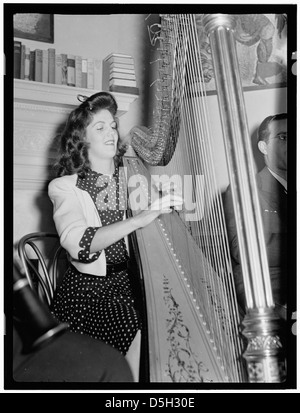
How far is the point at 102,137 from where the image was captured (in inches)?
63.8

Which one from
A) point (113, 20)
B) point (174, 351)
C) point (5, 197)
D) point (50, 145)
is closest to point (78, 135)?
point (50, 145)

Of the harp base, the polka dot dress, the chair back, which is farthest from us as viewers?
the chair back

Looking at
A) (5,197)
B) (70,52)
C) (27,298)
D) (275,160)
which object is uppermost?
(70,52)

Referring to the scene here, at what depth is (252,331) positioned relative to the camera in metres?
1.15

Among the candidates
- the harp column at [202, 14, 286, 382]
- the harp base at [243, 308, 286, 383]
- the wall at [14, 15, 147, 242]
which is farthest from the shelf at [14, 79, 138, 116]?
the harp base at [243, 308, 286, 383]

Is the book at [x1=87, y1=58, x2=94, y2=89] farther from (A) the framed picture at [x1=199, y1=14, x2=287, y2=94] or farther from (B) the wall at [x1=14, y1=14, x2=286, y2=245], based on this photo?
(A) the framed picture at [x1=199, y1=14, x2=287, y2=94]

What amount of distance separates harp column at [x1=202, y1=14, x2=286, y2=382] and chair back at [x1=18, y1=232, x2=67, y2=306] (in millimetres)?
660

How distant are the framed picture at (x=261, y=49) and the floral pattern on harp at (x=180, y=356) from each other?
706 mm

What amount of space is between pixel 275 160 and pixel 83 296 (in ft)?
2.38

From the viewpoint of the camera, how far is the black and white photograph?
1.25m

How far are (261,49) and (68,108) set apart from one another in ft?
2.27

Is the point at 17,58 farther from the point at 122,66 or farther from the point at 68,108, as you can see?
the point at 122,66

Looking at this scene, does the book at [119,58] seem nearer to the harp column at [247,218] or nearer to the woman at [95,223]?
the woman at [95,223]
